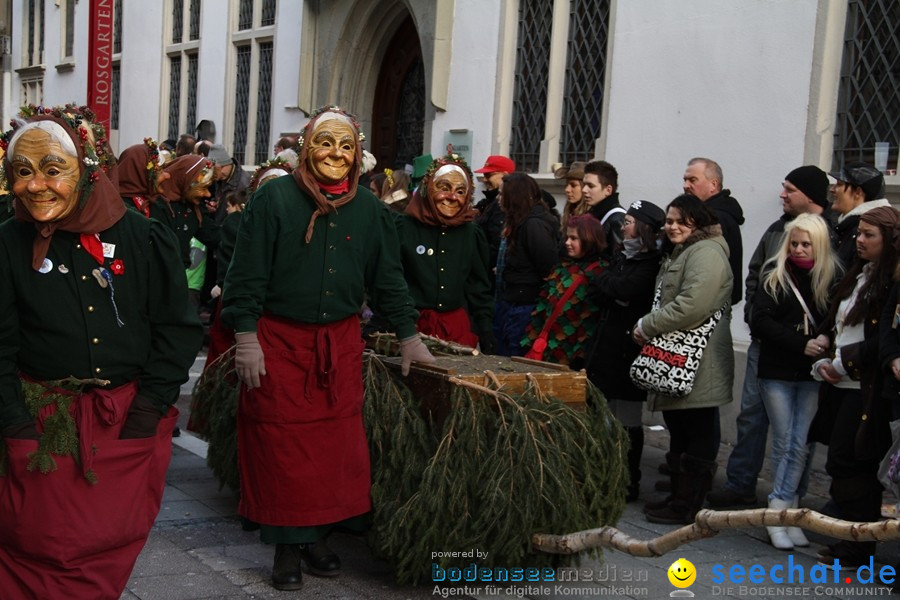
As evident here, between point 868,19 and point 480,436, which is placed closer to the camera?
point 480,436

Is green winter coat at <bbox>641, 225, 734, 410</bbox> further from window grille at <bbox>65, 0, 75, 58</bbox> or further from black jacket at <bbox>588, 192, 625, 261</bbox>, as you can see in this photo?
window grille at <bbox>65, 0, 75, 58</bbox>

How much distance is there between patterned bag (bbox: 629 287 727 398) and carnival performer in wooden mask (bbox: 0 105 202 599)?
120 inches

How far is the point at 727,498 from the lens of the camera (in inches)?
262

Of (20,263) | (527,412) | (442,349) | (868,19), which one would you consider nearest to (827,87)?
(868,19)

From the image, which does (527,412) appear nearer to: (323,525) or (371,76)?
(323,525)

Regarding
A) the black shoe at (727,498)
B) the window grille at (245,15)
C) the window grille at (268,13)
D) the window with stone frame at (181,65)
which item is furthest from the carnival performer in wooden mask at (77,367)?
the window with stone frame at (181,65)

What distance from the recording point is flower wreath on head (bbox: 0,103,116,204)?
152 inches

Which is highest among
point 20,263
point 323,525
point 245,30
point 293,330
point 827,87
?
point 245,30

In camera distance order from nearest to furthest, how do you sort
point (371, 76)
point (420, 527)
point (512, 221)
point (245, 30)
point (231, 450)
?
point (420, 527), point (231, 450), point (512, 221), point (371, 76), point (245, 30)

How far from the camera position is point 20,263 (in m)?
3.74

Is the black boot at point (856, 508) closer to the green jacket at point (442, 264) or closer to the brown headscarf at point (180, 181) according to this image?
the green jacket at point (442, 264)

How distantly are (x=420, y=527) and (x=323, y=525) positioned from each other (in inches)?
19.0

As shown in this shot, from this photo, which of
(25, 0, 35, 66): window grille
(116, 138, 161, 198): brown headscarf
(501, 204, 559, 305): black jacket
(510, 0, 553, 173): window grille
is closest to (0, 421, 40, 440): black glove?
(116, 138, 161, 198): brown headscarf

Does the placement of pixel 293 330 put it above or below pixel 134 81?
below
